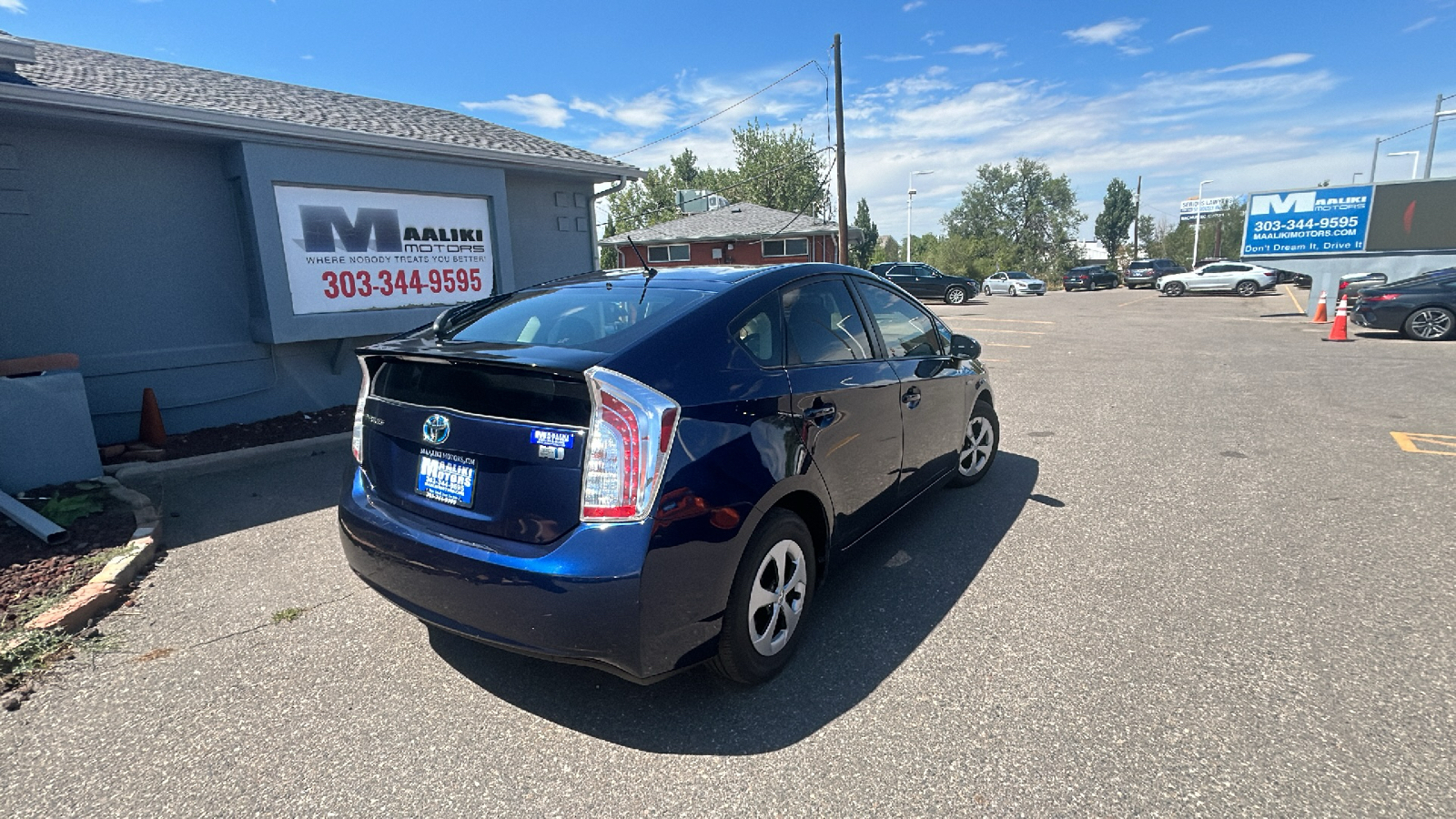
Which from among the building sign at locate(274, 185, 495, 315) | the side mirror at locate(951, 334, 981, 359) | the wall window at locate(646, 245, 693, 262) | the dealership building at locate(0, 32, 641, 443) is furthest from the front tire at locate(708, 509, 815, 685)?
the wall window at locate(646, 245, 693, 262)

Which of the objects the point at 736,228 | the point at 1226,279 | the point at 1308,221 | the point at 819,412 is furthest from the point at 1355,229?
the point at 819,412

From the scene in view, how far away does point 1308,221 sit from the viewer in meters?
19.1

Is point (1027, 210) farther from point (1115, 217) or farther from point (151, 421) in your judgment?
point (151, 421)

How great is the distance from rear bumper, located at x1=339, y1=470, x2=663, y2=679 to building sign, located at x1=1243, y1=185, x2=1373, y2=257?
2319cm

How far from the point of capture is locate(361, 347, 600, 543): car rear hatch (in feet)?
7.39

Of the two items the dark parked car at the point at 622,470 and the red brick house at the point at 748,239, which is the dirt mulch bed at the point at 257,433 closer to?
the dark parked car at the point at 622,470

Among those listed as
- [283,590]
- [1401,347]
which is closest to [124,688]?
[283,590]

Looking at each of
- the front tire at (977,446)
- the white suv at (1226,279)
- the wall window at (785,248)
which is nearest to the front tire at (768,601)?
the front tire at (977,446)

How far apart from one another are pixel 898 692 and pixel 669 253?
113 feet

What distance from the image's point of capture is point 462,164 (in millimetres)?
8211

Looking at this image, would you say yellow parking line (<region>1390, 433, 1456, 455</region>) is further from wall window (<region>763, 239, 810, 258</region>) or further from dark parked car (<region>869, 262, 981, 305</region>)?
wall window (<region>763, 239, 810, 258</region>)

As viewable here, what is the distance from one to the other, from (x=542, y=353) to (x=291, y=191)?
6.01m

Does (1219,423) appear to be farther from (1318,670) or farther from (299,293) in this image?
(299,293)

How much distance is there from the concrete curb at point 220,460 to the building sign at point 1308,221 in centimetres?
2284
